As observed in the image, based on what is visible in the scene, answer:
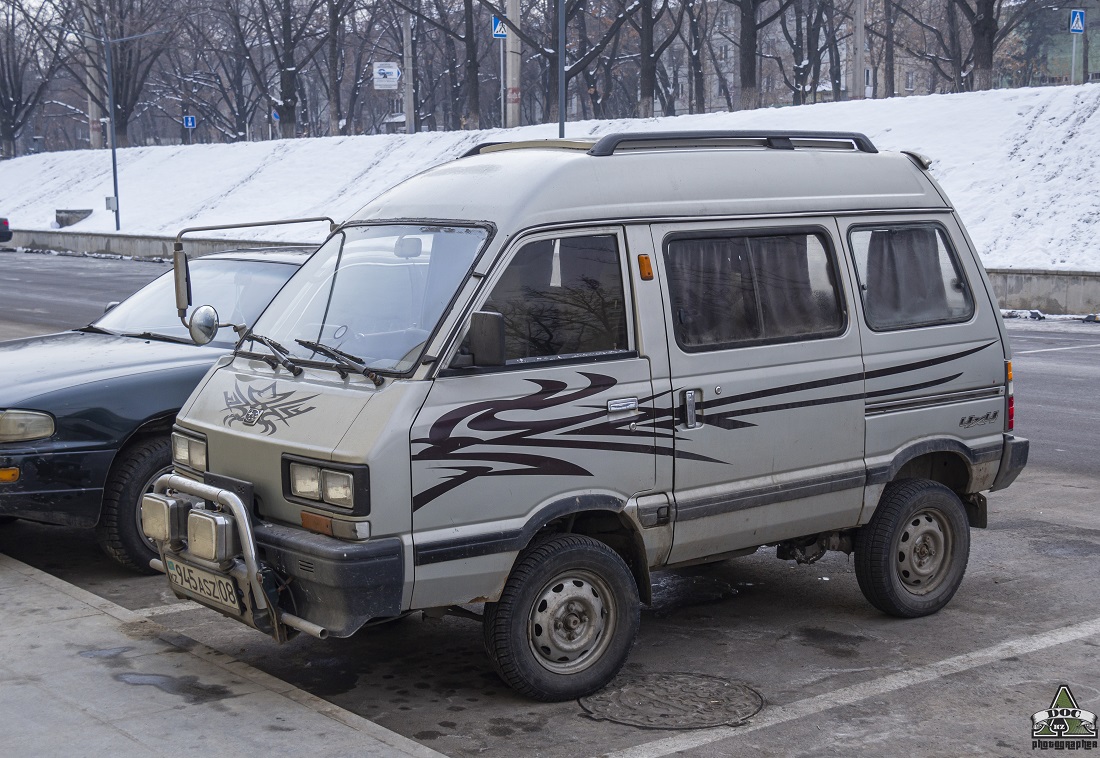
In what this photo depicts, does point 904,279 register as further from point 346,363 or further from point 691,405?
point 346,363

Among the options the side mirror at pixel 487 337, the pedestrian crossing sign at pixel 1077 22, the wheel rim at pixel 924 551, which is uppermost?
the pedestrian crossing sign at pixel 1077 22

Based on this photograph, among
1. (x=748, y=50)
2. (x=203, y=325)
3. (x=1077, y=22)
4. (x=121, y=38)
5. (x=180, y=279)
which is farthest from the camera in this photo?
(x=121, y=38)

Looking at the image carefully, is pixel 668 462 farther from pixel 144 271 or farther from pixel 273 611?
pixel 144 271

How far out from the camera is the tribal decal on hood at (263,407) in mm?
4957

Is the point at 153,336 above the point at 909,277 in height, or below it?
below

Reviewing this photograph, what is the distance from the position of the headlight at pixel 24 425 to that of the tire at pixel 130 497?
0.41 meters

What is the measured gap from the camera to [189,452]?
5.48 metres

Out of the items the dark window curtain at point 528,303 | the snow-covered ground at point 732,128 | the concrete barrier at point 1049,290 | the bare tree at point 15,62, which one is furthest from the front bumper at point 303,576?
the bare tree at point 15,62

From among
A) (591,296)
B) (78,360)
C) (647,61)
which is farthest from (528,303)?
(647,61)

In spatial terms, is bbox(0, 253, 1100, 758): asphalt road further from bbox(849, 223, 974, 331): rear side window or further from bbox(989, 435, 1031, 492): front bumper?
bbox(849, 223, 974, 331): rear side window

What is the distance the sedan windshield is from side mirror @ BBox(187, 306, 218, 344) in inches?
43.8

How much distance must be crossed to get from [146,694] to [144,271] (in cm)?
2920

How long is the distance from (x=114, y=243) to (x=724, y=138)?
125 feet

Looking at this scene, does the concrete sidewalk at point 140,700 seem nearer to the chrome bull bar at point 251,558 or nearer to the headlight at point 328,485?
the chrome bull bar at point 251,558
